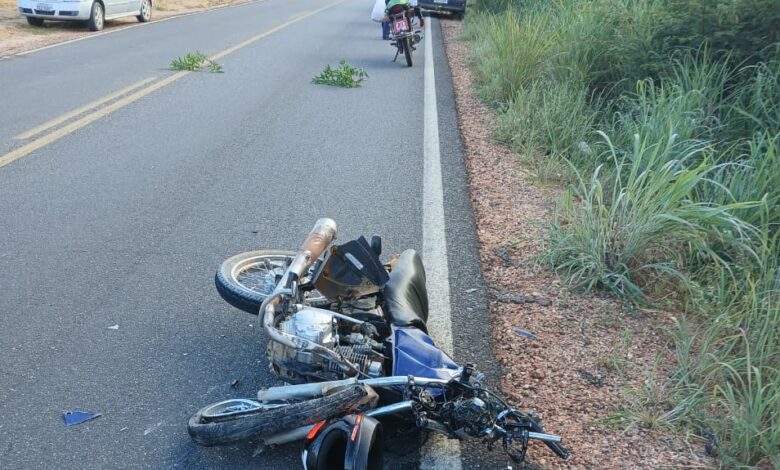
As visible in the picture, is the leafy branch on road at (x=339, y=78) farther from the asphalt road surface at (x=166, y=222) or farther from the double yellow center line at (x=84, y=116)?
the double yellow center line at (x=84, y=116)

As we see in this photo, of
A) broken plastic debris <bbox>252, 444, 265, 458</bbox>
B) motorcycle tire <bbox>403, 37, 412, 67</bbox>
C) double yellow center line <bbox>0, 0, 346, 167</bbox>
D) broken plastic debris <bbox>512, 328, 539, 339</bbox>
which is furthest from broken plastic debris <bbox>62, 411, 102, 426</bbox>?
motorcycle tire <bbox>403, 37, 412, 67</bbox>

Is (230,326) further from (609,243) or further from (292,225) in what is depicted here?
(609,243)

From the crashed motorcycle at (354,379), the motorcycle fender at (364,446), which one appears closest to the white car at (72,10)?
the crashed motorcycle at (354,379)

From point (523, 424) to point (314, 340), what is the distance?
96 cm

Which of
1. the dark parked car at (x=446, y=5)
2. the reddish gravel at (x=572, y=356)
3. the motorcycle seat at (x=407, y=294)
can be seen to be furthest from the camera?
the dark parked car at (x=446, y=5)

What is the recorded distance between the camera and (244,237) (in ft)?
18.8

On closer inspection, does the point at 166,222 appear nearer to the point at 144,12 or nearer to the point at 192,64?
the point at 192,64

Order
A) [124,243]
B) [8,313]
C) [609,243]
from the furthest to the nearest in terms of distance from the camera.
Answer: [124,243]
[609,243]
[8,313]

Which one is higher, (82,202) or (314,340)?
(314,340)

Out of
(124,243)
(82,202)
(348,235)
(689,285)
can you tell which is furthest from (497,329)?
(82,202)

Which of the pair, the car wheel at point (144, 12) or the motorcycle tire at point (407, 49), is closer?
the motorcycle tire at point (407, 49)

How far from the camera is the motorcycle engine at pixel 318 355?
342cm

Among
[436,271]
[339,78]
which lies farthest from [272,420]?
[339,78]

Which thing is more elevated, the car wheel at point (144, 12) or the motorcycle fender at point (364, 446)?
the motorcycle fender at point (364, 446)
